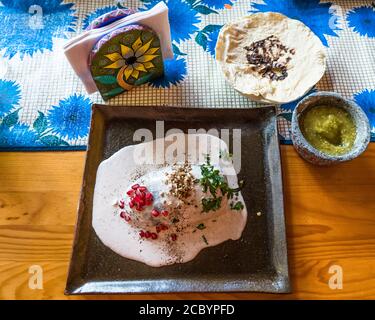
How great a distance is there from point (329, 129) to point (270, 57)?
1.04 ft

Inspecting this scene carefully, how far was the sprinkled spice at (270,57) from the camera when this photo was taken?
113 centimetres

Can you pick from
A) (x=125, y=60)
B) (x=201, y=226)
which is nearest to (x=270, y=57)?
(x=125, y=60)

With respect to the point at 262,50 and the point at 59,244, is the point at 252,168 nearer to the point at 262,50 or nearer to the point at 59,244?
the point at 262,50

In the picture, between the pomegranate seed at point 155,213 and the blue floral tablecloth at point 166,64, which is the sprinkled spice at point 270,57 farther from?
the pomegranate seed at point 155,213

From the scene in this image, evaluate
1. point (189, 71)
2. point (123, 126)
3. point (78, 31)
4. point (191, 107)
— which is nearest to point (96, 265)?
point (123, 126)

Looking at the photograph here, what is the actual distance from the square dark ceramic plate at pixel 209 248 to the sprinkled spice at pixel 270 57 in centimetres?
14

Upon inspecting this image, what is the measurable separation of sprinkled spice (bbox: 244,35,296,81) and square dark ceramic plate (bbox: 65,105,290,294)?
14 cm

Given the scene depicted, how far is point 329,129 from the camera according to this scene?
1007 mm

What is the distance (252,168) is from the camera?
1.06 m

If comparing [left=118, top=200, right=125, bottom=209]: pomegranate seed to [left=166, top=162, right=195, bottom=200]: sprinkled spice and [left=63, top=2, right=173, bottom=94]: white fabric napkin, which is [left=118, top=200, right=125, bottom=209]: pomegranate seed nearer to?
[left=166, top=162, right=195, bottom=200]: sprinkled spice

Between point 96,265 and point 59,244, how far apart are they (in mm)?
120

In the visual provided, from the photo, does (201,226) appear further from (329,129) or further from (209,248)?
(329,129)

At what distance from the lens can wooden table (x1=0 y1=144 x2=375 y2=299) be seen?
95 centimetres

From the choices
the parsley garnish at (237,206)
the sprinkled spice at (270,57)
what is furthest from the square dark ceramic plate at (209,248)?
the sprinkled spice at (270,57)
